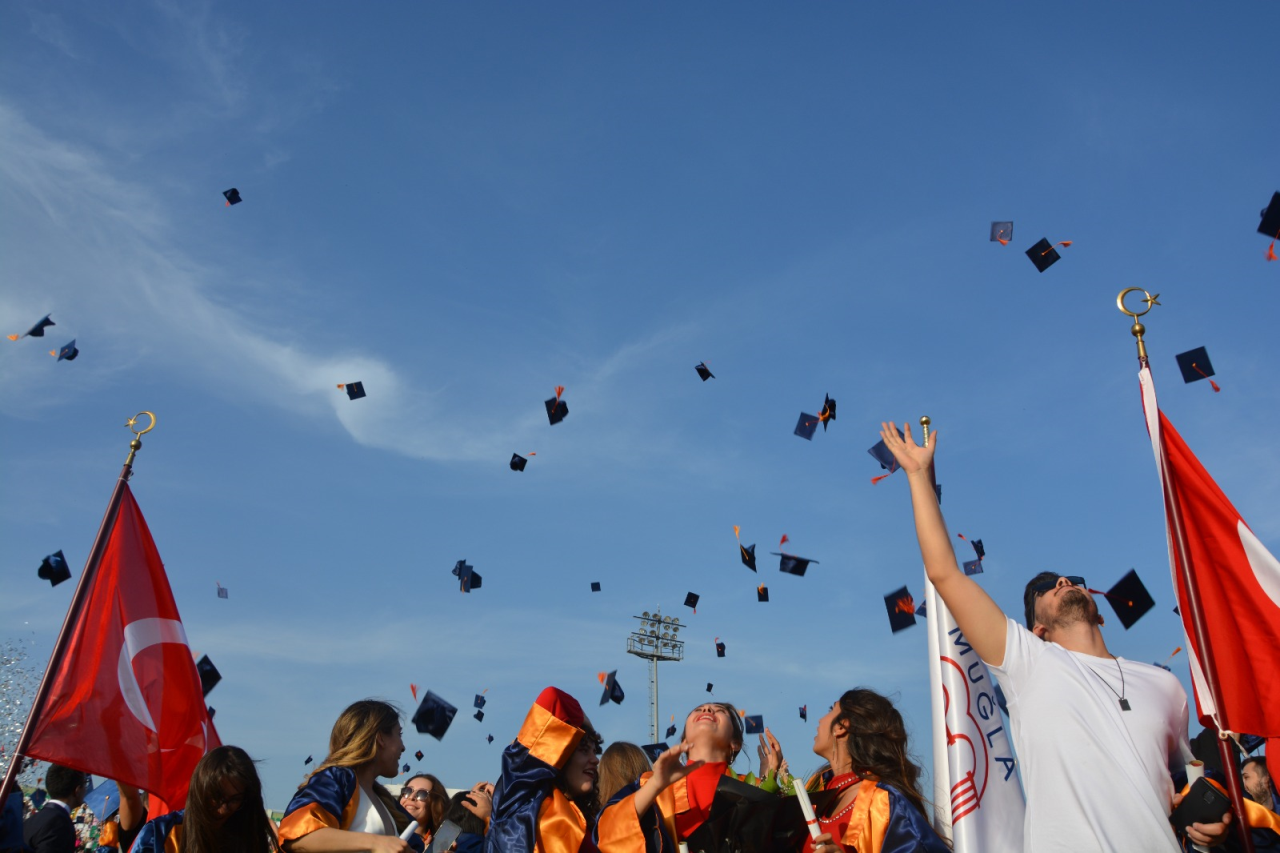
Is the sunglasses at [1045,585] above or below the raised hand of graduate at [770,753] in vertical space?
above

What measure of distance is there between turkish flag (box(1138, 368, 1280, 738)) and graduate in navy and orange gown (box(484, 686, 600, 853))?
2.54m

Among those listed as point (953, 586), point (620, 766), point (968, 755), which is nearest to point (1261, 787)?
point (968, 755)

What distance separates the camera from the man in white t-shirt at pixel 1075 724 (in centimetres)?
280

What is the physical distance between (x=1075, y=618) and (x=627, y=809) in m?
1.96

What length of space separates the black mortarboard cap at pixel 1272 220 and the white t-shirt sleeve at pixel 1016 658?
5.13m

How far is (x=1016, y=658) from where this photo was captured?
306 centimetres

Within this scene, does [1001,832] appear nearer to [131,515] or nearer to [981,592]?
[981,592]

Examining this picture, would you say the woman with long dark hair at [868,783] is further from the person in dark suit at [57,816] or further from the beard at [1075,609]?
the person in dark suit at [57,816]

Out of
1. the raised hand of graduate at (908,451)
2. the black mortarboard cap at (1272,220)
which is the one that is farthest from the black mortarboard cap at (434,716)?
the black mortarboard cap at (1272,220)

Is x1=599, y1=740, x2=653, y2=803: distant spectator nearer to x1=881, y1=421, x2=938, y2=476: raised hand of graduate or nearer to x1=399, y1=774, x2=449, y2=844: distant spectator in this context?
x1=399, y1=774, x2=449, y2=844: distant spectator

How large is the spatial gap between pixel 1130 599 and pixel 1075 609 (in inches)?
65.1

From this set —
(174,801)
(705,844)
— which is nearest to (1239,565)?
(705,844)

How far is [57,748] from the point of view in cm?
559

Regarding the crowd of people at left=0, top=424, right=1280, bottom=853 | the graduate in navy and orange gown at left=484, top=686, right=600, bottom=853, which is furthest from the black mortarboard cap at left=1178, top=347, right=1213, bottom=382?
the graduate in navy and orange gown at left=484, top=686, right=600, bottom=853
